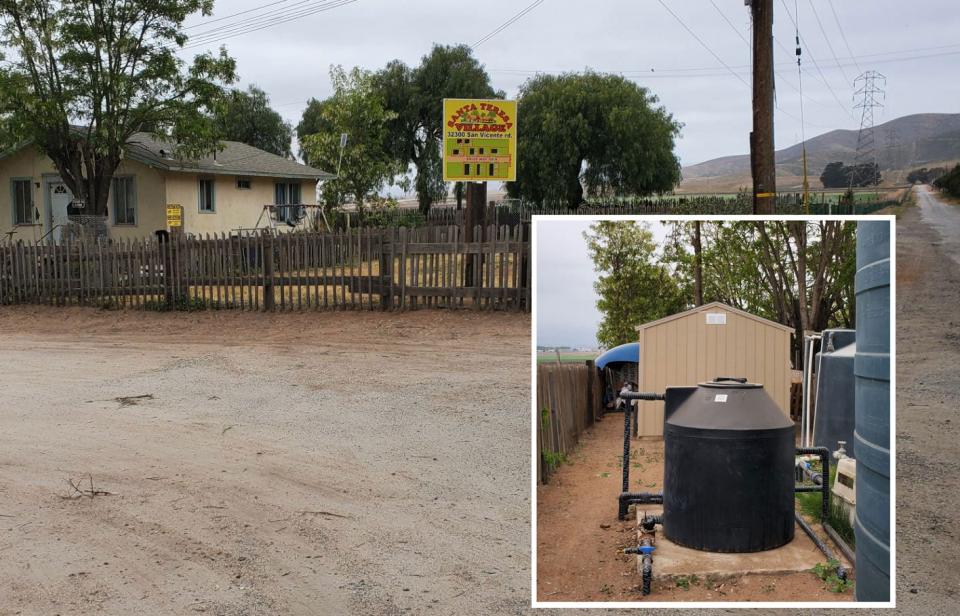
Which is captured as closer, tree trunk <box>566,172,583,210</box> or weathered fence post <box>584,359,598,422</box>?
weathered fence post <box>584,359,598,422</box>

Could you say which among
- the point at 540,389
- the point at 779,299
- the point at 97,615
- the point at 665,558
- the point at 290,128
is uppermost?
the point at 290,128

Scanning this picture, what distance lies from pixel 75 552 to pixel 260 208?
26.8 meters

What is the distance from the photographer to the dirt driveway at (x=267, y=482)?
5328 millimetres

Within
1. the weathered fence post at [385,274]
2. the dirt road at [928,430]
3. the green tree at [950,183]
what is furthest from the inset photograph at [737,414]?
the green tree at [950,183]

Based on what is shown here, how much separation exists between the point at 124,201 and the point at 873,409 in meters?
28.8

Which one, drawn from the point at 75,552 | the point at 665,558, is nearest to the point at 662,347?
the point at 665,558

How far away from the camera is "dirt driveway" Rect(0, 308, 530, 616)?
210 inches

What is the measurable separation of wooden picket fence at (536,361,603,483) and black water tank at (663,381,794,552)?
0.84 ft

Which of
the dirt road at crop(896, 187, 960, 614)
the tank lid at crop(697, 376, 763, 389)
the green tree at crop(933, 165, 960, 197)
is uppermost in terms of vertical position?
the green tree at crop(933, 165, 960, 197)

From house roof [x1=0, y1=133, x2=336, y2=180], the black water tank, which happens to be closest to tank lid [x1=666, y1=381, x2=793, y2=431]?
the black water tank

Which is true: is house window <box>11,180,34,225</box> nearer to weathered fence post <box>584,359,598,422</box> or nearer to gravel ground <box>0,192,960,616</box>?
gravel ground <box>0,192,960,616</box>

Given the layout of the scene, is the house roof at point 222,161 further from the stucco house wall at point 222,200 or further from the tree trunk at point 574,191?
the tree trunk at point 574,191

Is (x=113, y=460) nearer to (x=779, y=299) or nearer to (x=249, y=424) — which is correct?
(x=249, y=424)

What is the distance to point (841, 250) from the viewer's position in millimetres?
2256
